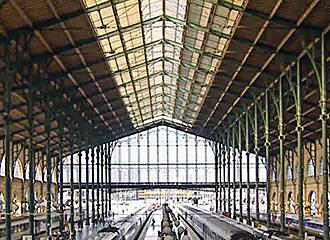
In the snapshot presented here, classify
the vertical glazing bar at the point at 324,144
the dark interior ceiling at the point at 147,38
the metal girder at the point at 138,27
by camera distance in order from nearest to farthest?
the vertical glazing bar at the point at 324,144, the dark interior ceiling at the point at 147,38, the metal girder at the point at 138,27

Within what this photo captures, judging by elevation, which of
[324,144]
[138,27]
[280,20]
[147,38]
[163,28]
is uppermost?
[163,28]

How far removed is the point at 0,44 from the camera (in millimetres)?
31359

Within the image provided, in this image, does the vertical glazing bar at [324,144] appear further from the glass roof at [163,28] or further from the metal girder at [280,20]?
the glass roof at [163,28]

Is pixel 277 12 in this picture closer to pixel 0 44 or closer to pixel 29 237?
pixel 0 44

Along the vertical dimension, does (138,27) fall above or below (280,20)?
above

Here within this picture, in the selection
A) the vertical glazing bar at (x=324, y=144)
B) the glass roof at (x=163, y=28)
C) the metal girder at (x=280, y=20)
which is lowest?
the vertical glazing bar at (x=324, y=144)

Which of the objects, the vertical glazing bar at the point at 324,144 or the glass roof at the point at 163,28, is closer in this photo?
the vertical glazing bar at the point at 324,144

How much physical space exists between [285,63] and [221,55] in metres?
5.86

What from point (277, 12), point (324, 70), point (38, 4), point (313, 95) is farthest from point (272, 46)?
point (38, 4)

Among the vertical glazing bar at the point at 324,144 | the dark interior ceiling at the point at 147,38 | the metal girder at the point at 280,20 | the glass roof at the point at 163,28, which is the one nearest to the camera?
the vertical glazing bar at the point at 324,144

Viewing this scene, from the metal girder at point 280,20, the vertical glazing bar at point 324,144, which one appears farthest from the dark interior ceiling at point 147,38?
the vertical glazing bar at point 324,144

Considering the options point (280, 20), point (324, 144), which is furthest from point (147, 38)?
point (324, 144)

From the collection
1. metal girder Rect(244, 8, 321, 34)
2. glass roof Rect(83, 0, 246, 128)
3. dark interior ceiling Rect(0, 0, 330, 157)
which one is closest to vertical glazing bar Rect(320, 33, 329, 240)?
metal girder Rect(244, 8, 321, 34)

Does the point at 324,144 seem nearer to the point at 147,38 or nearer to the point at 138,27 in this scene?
the point at 138,27
